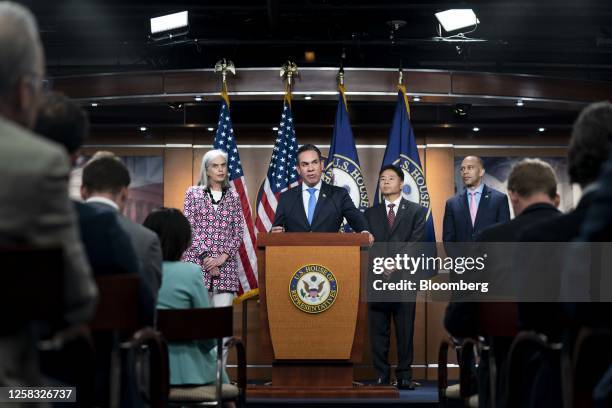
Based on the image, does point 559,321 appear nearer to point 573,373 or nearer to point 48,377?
point 573,373

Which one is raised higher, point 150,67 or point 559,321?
point 150,67

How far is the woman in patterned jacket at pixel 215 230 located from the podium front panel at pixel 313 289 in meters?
0.85

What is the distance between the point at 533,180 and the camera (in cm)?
379

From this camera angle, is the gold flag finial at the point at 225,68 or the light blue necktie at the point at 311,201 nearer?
the light blue necktie at the point at 311,201

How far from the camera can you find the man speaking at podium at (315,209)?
709cm

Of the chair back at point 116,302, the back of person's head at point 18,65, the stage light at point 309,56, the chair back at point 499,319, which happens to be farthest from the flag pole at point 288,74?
the back of person's head at point 18,65

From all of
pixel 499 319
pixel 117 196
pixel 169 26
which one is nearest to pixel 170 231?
pixel 117 196

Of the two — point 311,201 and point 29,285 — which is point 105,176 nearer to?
point 29,285

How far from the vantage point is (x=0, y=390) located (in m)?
1.89

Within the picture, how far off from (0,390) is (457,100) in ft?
25.7

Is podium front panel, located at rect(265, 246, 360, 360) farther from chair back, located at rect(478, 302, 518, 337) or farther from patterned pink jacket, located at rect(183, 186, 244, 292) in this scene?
chair back, located at rect(478, 302, 518, 337)

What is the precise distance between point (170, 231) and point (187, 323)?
1.86ft

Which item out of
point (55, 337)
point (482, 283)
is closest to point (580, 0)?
point (482, 283)

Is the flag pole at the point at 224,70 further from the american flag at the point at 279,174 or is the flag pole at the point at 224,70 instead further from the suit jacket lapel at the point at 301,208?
the suit jacket lapel at the point at 301,208
